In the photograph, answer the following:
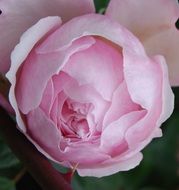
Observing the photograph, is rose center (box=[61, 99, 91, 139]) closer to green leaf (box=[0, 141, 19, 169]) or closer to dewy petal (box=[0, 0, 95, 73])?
dewy petal (box=[0, 0, 95, 73])

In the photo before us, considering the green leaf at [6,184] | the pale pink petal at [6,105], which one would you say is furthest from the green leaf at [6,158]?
the pale pink petal at [6,105]

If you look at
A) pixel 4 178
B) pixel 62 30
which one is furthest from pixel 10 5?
pixel 4 178

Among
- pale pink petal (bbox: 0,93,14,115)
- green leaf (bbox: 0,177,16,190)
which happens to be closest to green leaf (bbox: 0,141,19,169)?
green leaf (bbox: 0,177,16,190)

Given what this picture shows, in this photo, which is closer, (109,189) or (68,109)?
(68,109)

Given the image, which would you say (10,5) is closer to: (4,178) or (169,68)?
(169,68)

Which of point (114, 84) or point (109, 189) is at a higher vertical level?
point (114, 84)

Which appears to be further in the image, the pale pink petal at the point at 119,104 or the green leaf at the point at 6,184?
the green leaf at the point at 6,184

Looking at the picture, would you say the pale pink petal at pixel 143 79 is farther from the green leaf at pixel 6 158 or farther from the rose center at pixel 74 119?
the green leaf at pixel 6 158
